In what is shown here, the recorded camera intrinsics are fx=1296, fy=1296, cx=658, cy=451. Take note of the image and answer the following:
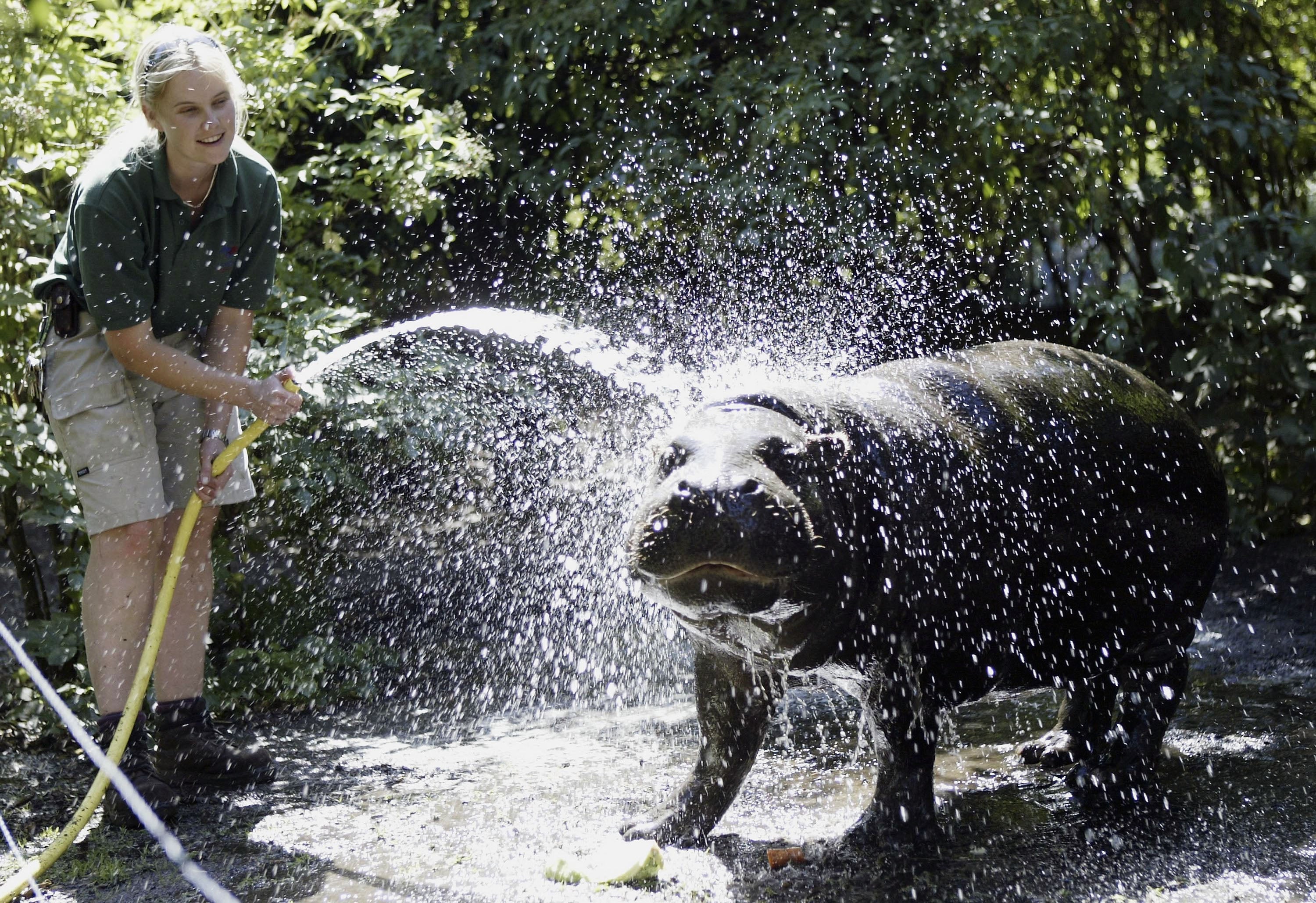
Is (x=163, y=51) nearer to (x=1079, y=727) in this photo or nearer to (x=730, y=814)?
(x=730, y=814)

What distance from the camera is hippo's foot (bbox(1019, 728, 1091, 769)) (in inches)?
156

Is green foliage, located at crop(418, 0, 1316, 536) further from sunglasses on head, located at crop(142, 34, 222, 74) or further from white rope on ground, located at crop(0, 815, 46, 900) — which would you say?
white rope on ground, located at crop(0, 815, 46, 900)

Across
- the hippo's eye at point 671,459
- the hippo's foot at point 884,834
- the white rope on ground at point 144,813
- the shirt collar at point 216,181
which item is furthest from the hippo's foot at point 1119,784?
the shirt collar at point 216,181

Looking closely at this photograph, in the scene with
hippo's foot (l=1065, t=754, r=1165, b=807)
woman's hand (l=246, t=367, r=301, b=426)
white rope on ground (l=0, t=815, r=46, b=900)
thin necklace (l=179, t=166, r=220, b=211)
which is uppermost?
thin necklace (l=179, t=166, r=220, b=211)

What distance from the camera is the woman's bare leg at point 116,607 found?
3.65 m

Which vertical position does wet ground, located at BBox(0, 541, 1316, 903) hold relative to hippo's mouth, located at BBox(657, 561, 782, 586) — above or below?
below

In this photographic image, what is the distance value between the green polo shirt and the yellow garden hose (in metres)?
0.44

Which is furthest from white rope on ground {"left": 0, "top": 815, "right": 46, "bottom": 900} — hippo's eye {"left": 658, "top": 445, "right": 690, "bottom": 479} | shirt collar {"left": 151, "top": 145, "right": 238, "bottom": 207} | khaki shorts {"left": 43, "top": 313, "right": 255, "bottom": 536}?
shirt collar {"left": 151, "top": 145, "right": 238, "bottom": 207}

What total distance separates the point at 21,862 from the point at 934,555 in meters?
2.31

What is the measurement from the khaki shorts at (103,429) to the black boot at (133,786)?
1.84 ft

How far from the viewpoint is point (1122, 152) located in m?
6.67

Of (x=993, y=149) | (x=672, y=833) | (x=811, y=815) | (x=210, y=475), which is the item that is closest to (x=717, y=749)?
(x=672, y=833)

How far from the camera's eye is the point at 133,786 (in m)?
3.57

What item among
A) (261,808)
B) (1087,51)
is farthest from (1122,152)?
(261,808)
